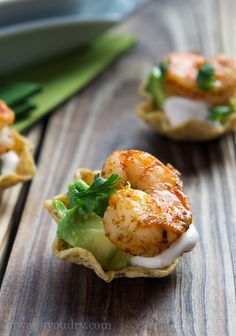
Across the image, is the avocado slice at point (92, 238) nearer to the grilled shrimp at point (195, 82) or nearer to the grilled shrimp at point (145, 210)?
the grilled shrimp at point (145, 210)

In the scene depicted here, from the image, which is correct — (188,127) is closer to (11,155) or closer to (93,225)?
(11,155)

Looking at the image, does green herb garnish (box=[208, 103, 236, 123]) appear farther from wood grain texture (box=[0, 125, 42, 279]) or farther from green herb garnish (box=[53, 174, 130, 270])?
green herb garnish (box=[53, 174, 130, 270])

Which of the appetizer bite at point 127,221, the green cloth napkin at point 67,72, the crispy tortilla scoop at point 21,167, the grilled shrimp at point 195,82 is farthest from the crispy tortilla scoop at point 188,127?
the appetizer bite at point 127,221

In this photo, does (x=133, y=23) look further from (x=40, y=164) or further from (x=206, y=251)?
(x=206, y=251)

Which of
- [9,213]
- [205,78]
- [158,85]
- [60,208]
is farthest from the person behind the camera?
[158,85]

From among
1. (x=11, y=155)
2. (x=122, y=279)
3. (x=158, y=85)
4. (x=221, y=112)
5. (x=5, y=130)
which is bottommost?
(x=221, y=112)

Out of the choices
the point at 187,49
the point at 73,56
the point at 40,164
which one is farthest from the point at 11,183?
the point at 187,49

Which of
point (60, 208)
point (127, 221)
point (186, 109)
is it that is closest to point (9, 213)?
point (60, 208)
